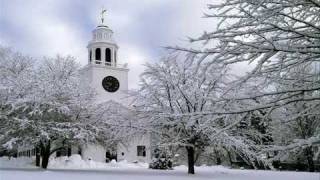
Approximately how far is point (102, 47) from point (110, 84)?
4404mm

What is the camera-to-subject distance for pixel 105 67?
180 ft

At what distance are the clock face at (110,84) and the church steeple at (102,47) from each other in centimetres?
166

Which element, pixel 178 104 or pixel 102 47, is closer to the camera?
pixel 178 104

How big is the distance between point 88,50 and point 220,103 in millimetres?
49976

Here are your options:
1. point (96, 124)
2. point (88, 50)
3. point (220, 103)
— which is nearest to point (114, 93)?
point (88, 50)

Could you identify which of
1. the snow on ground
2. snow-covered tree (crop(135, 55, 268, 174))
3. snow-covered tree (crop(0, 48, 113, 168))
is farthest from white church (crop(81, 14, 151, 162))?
snow-covered tree (crop(135, 55, 268, 174))

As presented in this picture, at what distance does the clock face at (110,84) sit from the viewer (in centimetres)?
5525

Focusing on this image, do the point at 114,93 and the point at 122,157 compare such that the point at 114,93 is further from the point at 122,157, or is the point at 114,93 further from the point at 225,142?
the point at 225,142

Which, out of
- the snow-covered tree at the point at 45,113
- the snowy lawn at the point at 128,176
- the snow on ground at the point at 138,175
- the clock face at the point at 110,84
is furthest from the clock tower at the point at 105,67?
the snowy lawn at the point at 128,176

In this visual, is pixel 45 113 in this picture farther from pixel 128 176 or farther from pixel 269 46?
pixel 269 46

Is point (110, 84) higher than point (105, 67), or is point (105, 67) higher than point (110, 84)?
point (105, 67)

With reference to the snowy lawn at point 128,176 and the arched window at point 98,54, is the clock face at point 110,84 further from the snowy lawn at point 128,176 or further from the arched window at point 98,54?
the snowy lawn at point 128,176

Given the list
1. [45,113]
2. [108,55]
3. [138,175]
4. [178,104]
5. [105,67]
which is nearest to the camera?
[138,175]

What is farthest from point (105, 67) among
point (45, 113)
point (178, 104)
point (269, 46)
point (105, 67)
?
point (269, 46)
